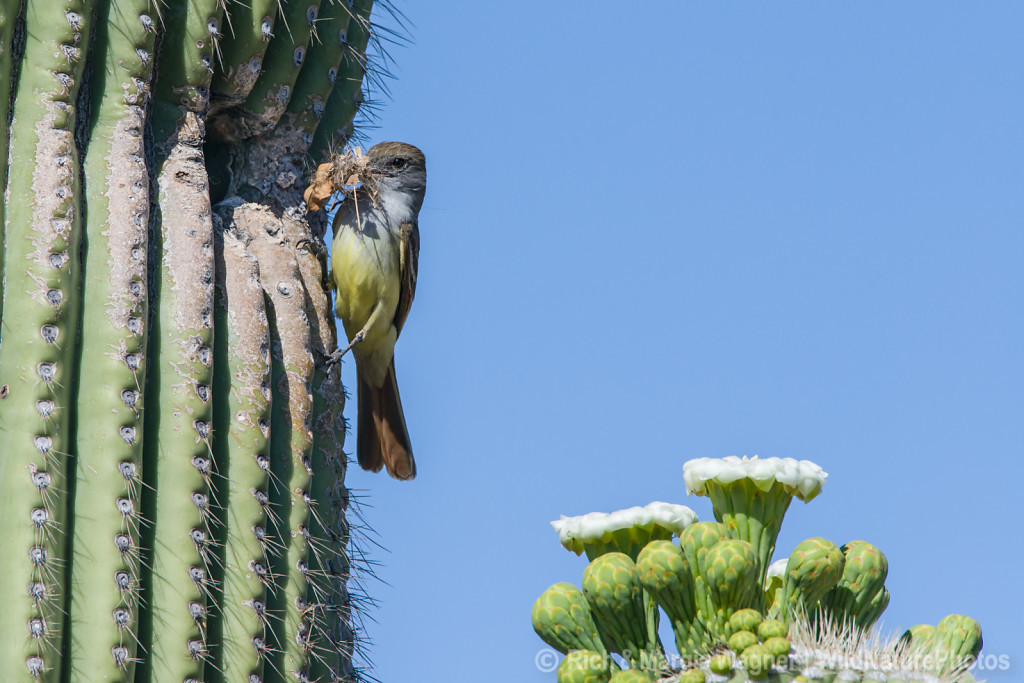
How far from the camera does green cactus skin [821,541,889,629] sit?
8.88 ft

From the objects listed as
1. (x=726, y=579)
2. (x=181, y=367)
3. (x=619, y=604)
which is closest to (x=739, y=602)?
(x=726, y=579)

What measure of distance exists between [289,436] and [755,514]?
127 cm

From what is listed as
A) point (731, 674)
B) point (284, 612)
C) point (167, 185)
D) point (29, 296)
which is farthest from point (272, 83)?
point (731, 674)

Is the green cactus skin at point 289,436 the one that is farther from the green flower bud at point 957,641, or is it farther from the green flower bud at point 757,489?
the green flower bud at point 957,641

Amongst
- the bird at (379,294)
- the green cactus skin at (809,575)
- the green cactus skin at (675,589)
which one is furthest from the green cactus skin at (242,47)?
the green cactus skin at (809,575)

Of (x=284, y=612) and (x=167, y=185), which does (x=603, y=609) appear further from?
(x=167, y=185)

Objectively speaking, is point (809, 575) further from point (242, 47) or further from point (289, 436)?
point (242, 47)

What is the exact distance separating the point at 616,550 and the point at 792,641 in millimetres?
472

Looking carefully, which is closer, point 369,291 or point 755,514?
point 755,514

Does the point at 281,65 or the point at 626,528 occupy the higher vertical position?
the point at 281,65

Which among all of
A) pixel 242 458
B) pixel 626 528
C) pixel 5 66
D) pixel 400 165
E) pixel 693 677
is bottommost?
pixel 693 677

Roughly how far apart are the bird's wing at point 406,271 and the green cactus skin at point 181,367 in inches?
72.8

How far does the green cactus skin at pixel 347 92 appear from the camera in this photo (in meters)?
3.96

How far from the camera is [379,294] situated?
5.16 meters
